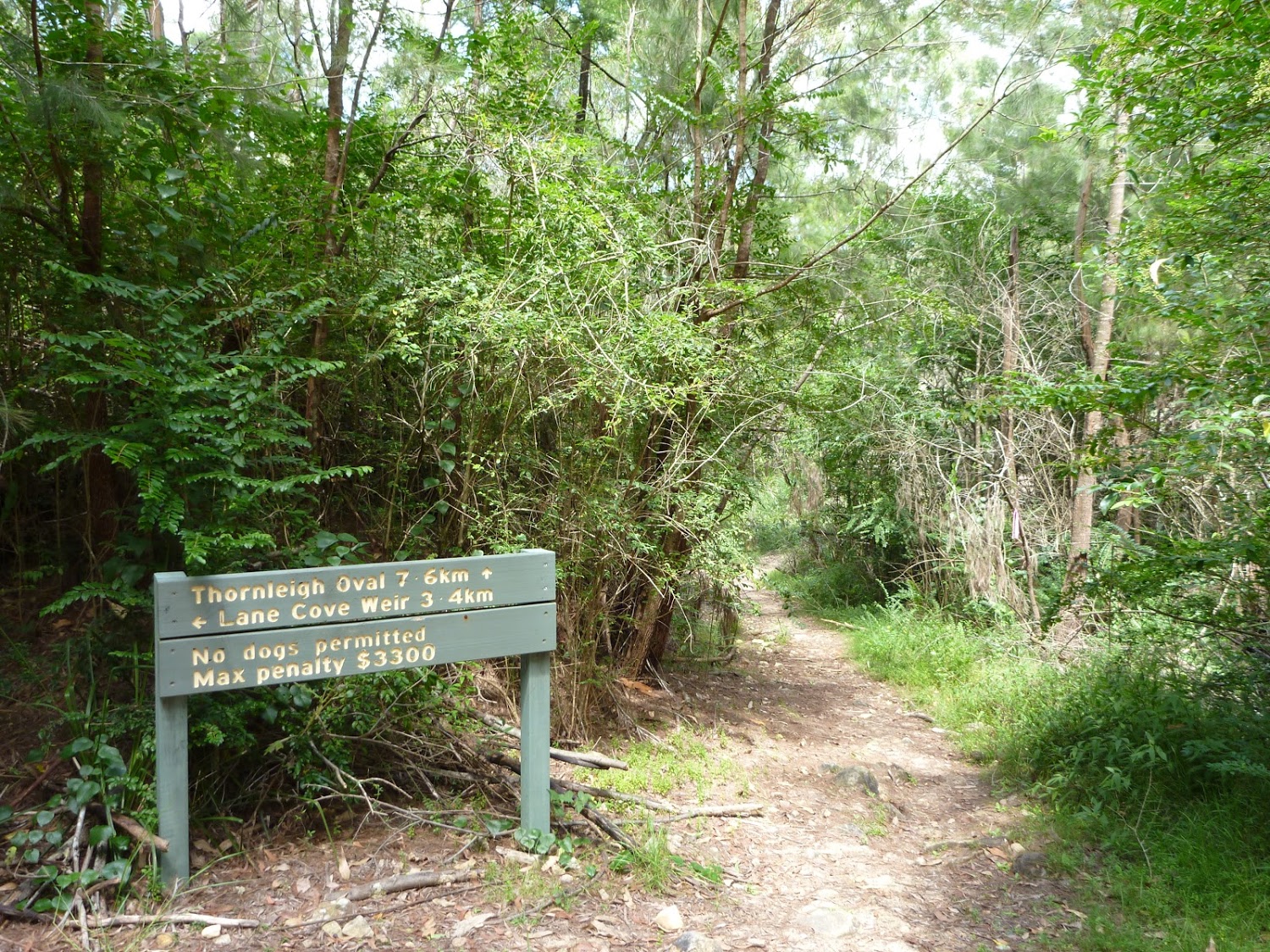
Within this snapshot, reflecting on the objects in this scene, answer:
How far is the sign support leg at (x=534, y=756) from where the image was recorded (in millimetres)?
3652

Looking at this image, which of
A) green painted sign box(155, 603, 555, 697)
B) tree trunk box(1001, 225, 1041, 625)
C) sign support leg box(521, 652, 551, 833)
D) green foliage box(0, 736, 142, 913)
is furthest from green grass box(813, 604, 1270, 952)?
green foliage box(0, 736, 142, 913)

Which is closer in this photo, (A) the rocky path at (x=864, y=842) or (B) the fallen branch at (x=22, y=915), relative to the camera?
(B) the fallen branch at (x=22, y=915)

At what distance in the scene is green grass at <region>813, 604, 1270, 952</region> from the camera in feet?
11.4

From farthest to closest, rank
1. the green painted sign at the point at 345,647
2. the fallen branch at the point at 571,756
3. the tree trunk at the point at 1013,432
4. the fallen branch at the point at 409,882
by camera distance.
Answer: the tree trunk at the point at 1013,432 < the fallen branch at the point at 571,756 < the fallen branch at the point at 409,882 < the green painted sign at the point at 345,647

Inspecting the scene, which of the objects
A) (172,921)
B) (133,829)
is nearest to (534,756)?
(172,921)

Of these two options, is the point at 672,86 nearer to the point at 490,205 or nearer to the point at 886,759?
the point at 490,205

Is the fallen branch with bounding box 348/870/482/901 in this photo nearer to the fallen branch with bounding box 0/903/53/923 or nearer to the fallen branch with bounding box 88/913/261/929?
the fallen branch with bounding box 88/913/261/929

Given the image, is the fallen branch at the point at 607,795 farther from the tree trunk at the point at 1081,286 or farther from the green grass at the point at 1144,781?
the tree trunk at the point at 1081,286

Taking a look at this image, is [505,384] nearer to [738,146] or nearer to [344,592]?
[344,592]

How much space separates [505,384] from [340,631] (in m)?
1.77

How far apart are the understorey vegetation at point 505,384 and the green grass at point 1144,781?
0.03 m

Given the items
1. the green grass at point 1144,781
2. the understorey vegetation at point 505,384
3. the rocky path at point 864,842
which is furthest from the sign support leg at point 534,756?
the green grass at point 1144,781

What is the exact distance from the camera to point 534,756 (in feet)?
12.0

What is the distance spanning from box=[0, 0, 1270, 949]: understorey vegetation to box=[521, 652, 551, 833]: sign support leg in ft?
1.01
